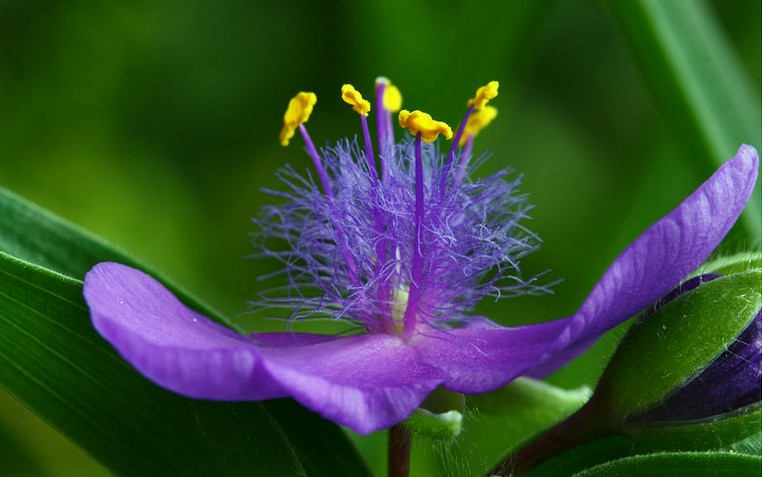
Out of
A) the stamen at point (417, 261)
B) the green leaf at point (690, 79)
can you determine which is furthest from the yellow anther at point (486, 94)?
the green leaf at point (690, 79)

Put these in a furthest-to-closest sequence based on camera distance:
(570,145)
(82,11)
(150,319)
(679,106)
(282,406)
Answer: (570,145) < (82,11) < (679,106) < (282,406) < (150,319)

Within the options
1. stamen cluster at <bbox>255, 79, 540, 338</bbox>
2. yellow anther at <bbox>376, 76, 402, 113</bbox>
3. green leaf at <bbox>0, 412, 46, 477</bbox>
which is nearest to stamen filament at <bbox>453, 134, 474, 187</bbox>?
stamen cluster at <bbox>255, 79, 540, 338</bbox>

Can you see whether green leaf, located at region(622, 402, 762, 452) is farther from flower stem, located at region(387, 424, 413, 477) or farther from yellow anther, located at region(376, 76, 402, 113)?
yellow anther, located at region(376, 76, 402, 113)

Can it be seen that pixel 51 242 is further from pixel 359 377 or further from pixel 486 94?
pixel 486 94

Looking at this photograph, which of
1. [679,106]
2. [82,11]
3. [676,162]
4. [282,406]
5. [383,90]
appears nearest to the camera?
[282,406]

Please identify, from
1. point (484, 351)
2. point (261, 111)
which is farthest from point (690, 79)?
point (261, 111)

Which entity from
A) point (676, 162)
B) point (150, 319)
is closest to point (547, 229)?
point (676, 162)

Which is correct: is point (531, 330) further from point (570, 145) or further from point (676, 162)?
point (570, 145)

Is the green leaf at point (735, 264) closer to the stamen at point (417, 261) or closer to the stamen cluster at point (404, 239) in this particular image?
the stamen cluster at point (404, 239)
